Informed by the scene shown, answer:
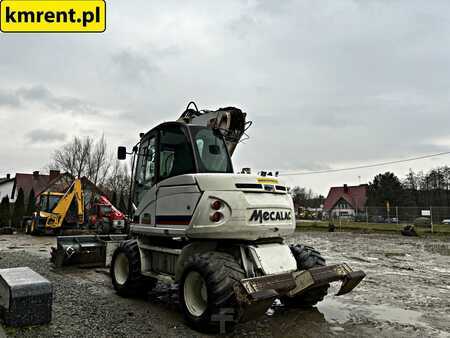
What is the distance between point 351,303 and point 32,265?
7881 millimetres

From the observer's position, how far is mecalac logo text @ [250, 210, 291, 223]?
4.66 metres

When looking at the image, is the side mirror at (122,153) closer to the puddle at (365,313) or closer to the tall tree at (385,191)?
the puddle at (365,313)

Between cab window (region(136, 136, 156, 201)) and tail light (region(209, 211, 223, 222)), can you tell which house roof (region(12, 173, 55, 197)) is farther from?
tail light (region(209, 211, 223, 222))

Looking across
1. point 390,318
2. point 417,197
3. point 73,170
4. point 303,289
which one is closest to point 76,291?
point 303,289

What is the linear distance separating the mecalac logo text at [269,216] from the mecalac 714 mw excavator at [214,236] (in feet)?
0.04

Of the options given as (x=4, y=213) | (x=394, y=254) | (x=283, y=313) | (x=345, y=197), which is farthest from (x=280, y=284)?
(x=345, y=197)

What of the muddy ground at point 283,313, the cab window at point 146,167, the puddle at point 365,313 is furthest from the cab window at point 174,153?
the puddle at point 365,313

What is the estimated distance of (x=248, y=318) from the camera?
151 inches

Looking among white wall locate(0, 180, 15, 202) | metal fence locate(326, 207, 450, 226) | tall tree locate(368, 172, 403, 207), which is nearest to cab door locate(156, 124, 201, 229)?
metal fence locate(326, 207, 450, 226)

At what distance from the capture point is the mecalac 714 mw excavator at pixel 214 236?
13.4 ft

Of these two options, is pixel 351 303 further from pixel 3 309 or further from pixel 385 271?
pixel 3 309

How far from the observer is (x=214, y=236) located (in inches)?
179

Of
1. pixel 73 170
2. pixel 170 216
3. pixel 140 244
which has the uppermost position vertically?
pixel 73 170

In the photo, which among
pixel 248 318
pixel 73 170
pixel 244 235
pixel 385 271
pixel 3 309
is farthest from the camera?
pixel 73 170
